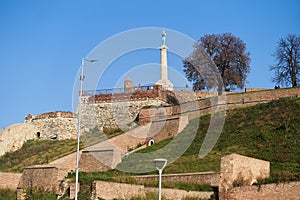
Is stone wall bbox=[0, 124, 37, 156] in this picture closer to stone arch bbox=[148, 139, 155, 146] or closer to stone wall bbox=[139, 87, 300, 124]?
stone wall bbox=[139, 87, 300, 124]

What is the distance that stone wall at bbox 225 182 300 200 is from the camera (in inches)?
1214

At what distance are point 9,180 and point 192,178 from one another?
1192 centimetres

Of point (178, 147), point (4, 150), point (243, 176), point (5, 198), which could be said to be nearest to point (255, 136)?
point (178, 147)

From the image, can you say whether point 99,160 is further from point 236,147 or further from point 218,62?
point 218,62

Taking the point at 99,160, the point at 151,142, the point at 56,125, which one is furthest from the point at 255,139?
Result: the point at 56,125

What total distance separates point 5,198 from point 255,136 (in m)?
16.8

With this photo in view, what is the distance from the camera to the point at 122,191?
35.1 m

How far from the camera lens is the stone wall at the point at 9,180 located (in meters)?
41.0

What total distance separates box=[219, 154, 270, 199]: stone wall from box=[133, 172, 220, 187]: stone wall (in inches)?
88.3

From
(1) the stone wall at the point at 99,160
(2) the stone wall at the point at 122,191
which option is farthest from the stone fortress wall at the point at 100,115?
(2) the stone wall at the point at 122,191

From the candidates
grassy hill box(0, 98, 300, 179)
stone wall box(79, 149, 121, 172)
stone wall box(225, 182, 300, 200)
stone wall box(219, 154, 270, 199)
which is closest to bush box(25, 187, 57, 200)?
stone wall box(79, 149, 121, 172)

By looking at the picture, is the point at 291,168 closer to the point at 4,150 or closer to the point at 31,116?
the point at 4,150

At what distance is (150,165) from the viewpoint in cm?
4256

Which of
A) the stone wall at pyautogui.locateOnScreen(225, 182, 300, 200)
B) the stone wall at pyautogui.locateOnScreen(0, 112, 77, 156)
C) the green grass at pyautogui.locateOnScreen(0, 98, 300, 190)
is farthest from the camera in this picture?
the stone wall at pyautogui.locateOnScreen(0, 112, 77, 156)
